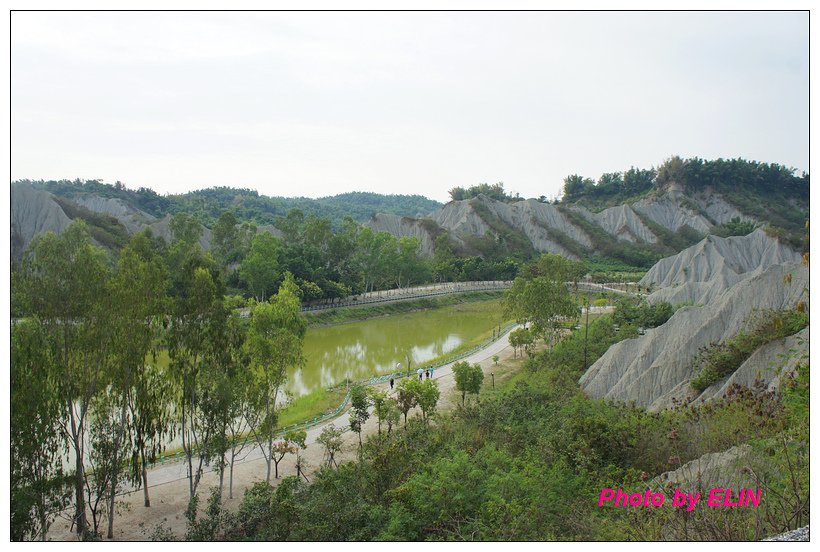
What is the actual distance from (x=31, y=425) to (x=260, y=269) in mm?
24695

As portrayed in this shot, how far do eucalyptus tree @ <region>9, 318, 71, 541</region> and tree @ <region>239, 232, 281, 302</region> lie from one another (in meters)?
23.5

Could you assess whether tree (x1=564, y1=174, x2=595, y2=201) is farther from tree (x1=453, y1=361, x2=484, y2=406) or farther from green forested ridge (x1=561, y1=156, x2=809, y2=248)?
tree (x1=453, y1=361, x2=484, y2=406)

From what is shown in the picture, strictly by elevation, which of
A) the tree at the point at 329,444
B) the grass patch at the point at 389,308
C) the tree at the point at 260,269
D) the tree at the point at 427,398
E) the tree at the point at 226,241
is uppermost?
the tree at the point at 226,241

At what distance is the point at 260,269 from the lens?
32.4 m

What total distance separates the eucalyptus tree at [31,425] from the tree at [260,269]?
925 inches

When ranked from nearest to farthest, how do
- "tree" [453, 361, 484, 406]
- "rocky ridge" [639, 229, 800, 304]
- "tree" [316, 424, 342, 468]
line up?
"tree" [316, 424, 342, 468] < "tree" [453, 361, 484, 406] < "rocky ridge" [639, 229, 800, 304]

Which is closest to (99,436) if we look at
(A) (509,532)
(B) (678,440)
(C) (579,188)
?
(A) (509,532)

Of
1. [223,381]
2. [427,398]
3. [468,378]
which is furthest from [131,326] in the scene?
[468,378]

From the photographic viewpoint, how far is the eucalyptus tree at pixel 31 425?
769cm

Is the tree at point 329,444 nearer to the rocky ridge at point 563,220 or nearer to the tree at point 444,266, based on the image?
the tree at point 444,266

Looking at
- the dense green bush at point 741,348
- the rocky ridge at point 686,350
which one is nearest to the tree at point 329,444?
the rocky ridge at point 686,350

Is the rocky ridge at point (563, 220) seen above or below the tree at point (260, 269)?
above

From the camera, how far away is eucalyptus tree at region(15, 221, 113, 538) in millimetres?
7898

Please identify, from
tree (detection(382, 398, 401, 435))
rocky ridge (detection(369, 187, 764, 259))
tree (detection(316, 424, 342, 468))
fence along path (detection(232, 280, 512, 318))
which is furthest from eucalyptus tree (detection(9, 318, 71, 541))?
rocky ridge (detection(369, 187, 764, 259))
